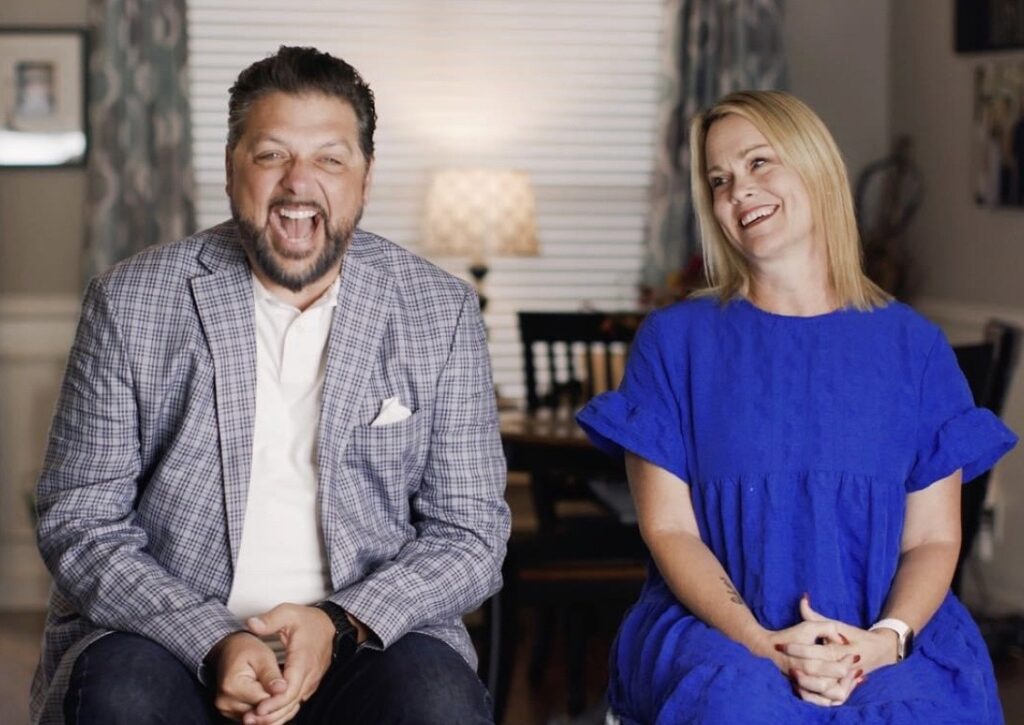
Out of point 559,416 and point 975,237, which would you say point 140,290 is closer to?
point 559,416

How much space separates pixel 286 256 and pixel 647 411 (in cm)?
55

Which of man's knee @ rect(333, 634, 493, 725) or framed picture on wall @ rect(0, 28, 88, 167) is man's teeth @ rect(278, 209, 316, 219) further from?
framed picture on wall @ rect(0, 28, 88, 167)

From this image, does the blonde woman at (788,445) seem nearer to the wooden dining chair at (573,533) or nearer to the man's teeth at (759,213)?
the man's teeth at (759,213)

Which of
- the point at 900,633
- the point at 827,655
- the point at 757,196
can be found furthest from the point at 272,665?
the point at 757,196

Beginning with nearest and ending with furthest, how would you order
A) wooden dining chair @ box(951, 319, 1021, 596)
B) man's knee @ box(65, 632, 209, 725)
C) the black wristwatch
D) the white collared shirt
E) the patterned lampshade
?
man's knee @ box(65, 632, 209, 725) → the black wristwatch → the white collared shirt → wooden dining chair @ box(951, 319, 1021, 596) → the patterned lampshade

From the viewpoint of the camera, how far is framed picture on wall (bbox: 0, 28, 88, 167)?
16.8 ft

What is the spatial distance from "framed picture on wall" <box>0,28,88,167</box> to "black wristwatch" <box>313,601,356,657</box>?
3.49 meters

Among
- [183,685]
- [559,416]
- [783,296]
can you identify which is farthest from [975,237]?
[183,685]

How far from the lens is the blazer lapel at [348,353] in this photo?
2137 mm

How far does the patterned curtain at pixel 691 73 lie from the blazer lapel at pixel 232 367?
3.20 m

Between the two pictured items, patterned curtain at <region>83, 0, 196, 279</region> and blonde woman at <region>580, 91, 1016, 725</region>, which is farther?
patterned curtain at <region>83, 0, 196, 279</region>

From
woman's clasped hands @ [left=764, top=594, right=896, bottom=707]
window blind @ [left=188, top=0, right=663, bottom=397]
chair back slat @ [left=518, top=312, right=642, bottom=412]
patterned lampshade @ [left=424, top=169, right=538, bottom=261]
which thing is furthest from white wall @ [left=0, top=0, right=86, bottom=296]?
woman's clasped hands @ [left=764, top=594, right=896, bottom=707]

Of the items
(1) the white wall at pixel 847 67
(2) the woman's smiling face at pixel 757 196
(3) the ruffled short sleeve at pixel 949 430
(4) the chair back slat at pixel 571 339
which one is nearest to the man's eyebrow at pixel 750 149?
(2) the woman's smiling face at pixel 757 196

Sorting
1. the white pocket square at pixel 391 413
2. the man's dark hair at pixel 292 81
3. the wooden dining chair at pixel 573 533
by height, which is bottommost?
the wooden dining chair at pixel 573 533
